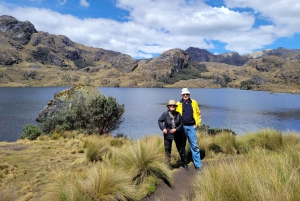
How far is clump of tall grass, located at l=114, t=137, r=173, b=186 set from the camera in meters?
5.48

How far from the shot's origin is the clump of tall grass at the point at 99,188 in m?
4.07

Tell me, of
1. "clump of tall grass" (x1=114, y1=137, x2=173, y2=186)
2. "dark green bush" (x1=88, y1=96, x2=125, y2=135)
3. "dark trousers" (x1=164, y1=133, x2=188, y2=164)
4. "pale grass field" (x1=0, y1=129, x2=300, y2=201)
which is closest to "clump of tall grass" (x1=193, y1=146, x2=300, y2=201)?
"pale grass field" (x1=0, y1=129, x2=300, y2=201)

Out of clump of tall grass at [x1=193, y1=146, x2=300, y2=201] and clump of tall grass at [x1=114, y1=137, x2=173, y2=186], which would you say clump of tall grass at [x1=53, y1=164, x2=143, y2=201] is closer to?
clump of tall grass at [x1=114, y1=137, x2=173, y2=186]

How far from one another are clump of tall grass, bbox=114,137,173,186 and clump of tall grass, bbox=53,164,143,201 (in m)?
0.68

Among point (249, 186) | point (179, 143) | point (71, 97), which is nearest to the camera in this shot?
point (249, 186)

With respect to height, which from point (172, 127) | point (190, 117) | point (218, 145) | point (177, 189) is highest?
point (190, 117)

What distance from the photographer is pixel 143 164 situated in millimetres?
5730

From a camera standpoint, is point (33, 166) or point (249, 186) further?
point (33, 166)

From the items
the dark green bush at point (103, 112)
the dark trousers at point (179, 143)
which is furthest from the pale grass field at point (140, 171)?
the dark green bush at point (103, 112)

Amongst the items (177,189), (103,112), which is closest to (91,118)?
(103,112)

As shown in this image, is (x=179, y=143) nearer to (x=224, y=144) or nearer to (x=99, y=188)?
(x=99, y=188)

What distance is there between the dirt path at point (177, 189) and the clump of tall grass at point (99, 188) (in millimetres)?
446

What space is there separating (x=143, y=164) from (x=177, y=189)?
3.36 ft

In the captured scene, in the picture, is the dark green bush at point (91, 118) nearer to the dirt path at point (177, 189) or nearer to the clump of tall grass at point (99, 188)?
the dirt path at point (177, 189)
